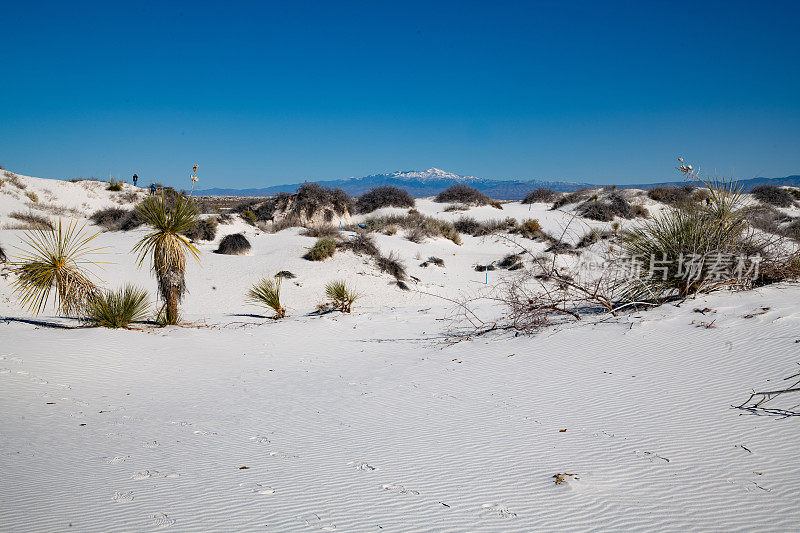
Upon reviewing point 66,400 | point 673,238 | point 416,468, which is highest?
point 673,238

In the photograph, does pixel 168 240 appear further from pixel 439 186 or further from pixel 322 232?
pixel 439 186

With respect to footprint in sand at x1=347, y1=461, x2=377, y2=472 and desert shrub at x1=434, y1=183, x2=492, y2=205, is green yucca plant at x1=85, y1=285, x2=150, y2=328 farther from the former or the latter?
desert shrub at x1=434, y1=183, x2=492, y2=205

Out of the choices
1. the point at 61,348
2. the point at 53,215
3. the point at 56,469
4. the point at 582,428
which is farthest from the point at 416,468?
the point at 53,215

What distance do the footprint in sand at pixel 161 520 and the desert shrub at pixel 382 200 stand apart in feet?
92.0

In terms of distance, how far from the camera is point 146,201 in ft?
28.1

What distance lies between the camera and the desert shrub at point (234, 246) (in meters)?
17.6

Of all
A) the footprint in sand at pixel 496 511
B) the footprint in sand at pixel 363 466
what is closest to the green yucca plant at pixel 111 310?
the footprint in sand at pixel 363 466

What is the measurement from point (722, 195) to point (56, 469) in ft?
28.6

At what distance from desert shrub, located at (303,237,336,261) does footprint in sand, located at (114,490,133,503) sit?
531 inches

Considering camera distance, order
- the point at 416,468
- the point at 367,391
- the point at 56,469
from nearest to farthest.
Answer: the point at 416,468 → the point at 56,469 → the point at 367,391

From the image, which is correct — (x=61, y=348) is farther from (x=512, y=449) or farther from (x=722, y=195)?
(x=722, y=195)

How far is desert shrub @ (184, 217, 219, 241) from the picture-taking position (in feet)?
64.0

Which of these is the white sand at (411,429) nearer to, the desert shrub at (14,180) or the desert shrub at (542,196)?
the desert shrub at (14,180)

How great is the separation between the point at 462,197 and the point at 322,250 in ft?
67.8
